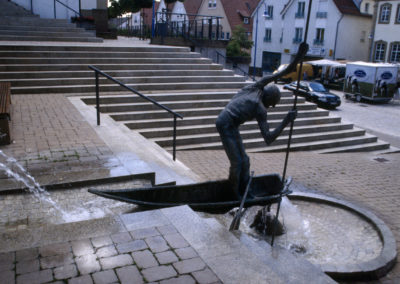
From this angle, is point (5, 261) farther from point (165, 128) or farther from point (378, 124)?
point (378, 124)

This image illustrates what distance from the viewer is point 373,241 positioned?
20.3 ft

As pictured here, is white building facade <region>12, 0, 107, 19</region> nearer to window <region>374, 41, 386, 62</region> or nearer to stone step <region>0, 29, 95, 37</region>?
stone step <region>0, 29, 95, 37</region>

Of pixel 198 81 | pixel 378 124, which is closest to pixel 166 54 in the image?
pixel 198 81

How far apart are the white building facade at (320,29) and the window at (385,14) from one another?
3.60 metres

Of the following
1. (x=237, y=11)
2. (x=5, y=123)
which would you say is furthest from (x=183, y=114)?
(x=237, y=11)

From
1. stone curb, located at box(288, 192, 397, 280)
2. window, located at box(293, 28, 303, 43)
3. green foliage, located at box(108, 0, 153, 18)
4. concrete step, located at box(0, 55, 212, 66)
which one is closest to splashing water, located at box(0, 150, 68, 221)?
stone curb, located at box(288, 192, 397, 280)

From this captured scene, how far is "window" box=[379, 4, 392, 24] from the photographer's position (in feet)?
116

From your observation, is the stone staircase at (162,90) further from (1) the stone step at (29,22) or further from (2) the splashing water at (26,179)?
(2) the splashing water at (26,179)

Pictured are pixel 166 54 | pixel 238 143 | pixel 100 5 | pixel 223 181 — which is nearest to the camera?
pixel 238 143

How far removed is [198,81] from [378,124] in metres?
10.6

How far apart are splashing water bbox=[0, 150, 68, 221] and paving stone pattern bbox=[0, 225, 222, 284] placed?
0.95 m

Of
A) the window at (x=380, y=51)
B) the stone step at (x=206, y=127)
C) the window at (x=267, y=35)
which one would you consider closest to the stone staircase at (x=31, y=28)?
the stone step at (x=206, y=127)

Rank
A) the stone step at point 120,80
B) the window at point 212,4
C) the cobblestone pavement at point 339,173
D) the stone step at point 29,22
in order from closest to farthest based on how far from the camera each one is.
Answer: the cobblestone pavement at point 339,173, the stone step at point 120,80, the stone step at point 29,22, the window at point 212,4

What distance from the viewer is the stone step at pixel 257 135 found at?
10.6 meters
